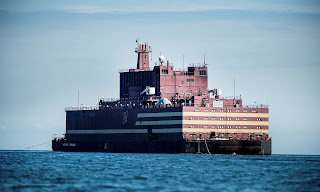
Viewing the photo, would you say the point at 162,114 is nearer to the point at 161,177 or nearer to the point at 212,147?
the point at 212,147

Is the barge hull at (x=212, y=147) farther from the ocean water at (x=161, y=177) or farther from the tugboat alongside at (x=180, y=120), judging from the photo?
the ocean water at (x=161, y=177)

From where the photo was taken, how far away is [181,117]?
170 metres

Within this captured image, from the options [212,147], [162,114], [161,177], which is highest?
[162,114]

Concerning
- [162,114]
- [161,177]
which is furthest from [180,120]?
[161,177]

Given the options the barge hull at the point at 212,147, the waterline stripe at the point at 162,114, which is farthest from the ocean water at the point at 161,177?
the waterline stripe at the point at 162,114

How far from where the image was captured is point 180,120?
170375 millimetres

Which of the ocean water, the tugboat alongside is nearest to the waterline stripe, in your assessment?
the tugboat alongside

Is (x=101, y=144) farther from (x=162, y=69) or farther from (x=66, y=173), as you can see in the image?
(x=66, y=173)

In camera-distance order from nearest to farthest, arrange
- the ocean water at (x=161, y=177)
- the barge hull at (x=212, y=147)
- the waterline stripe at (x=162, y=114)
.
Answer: the ocean water at (x=161, y=177) → the barge hull at (x=212, y=147) → the waterline stripe at (x=162, y=114)

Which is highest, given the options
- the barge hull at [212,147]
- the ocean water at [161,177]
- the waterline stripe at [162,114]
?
the waterline stripe at [162,114]

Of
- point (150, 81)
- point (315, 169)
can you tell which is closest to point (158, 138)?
point (150, 81)

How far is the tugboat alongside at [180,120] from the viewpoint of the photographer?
169 metres

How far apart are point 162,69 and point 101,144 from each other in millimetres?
23675

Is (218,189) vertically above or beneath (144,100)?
beneath
